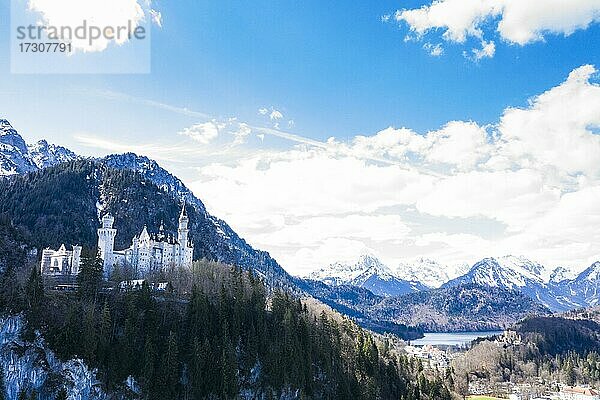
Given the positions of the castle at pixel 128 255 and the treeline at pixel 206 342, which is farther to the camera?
the castle at pixel 128 255

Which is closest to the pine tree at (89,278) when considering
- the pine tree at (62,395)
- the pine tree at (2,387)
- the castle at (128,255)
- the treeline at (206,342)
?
the treeline at (206,342)

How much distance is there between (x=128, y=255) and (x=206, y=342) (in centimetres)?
3942

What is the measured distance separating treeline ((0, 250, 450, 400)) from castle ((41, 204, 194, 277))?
31.6 ft

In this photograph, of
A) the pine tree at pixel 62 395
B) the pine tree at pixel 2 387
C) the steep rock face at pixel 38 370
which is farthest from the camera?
the steep rock face at pixel 38 370

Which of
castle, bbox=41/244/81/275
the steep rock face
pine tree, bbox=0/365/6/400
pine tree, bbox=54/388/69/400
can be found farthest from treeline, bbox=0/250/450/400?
castle, bbox=41/244/81/275

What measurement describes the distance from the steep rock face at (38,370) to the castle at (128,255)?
83.6 ft

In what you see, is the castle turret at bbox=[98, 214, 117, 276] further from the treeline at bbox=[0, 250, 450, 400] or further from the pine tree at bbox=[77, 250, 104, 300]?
the pine tree at bbox=[77, 250, 104, 300]

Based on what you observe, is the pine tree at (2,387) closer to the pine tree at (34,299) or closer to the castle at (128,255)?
the pine tree at (34,299)

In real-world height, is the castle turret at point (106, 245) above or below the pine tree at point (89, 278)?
above

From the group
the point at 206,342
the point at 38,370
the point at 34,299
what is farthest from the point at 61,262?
the point at 206,342

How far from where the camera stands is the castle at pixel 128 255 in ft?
368

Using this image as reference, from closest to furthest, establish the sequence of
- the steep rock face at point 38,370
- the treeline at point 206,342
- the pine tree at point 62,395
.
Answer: the pine tree at point 62,395 → the steep rock face at point 38,370 → the treeline at point 206,342

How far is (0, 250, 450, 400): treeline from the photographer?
Answer: 85.4 metres

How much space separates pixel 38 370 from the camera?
8112 centimetres
